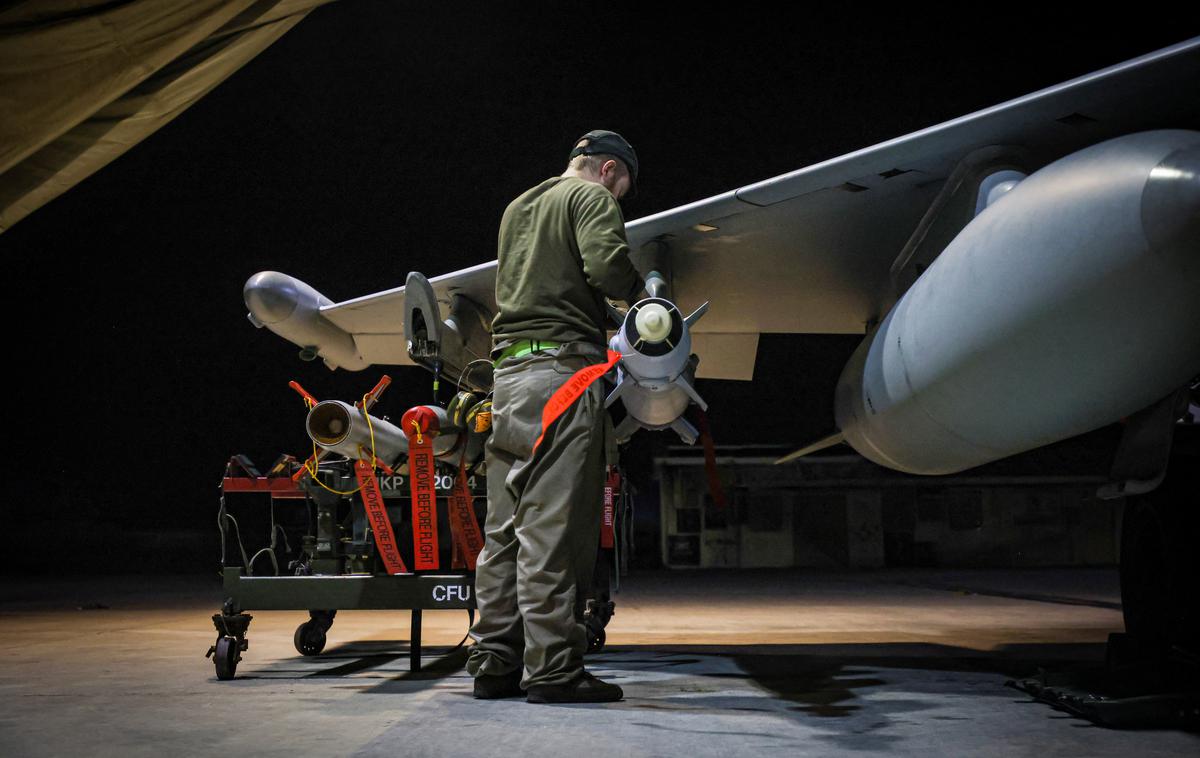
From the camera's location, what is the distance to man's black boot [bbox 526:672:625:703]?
321cm

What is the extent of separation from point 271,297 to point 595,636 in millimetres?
3042

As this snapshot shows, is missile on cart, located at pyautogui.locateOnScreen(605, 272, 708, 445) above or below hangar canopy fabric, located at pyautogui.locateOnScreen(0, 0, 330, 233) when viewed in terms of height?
below

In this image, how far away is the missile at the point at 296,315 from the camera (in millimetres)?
6223

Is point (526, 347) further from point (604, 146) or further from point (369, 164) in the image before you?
point (369, 164)

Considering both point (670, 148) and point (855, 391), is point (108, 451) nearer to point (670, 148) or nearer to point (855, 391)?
point (670, 148)

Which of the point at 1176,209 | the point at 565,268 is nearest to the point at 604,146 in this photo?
the point at 565,268

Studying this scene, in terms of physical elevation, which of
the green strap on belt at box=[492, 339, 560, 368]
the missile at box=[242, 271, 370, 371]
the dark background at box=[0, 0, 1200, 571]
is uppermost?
the dark background at box=[0, 0, 1200, 571]

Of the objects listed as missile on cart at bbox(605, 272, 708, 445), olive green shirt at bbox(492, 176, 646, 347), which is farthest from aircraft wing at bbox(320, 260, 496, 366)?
olive green shirt at bbox(492, 176, 646, 347)

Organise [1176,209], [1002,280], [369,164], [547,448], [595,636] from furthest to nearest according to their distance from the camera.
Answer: [369,164] → [595,636] → [547,448] → [1002,280] → [1176,209]

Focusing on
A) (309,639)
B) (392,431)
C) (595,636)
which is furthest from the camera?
(595,636)

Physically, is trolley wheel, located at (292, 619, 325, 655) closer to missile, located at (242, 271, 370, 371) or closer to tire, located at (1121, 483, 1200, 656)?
missile, located at (242, 271, 370, 371)

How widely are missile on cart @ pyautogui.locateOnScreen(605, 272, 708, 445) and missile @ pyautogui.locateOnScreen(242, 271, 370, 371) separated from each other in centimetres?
305

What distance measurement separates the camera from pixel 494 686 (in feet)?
11.3

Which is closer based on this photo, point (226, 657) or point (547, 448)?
point (547, 448)
